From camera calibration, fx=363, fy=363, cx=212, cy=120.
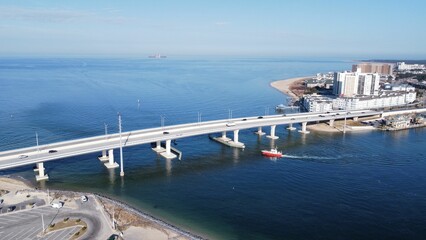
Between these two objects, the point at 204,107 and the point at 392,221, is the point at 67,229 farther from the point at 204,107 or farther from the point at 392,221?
the point at 204,107

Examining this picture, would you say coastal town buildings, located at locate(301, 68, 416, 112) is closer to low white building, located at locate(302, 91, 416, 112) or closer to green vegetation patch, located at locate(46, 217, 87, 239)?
low white building, located at locate(302, 91, 416, 112)

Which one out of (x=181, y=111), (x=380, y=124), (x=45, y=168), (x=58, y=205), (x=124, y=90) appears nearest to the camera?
(x=58, y=205)

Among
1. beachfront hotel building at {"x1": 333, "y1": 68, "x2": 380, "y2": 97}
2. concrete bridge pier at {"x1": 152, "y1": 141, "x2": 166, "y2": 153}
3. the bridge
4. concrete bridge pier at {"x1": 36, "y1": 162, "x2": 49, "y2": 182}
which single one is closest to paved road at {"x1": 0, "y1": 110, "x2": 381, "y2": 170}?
the bridge

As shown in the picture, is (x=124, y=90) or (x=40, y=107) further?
(x=124, y=90)

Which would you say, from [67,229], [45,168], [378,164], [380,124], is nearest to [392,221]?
[378,164]

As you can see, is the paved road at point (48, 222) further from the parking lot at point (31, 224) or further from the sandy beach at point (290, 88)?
the sandy beach at point (290, 88)

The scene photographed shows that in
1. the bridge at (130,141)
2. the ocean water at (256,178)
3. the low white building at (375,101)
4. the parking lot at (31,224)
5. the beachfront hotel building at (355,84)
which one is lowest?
the ocean water at (256,178)

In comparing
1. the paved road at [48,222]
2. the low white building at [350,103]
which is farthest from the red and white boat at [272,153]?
the low white building at [350,103]

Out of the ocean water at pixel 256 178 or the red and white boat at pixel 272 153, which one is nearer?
the ocean water at pixel 256 178

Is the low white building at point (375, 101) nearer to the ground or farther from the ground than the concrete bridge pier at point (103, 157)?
farther from the ground
